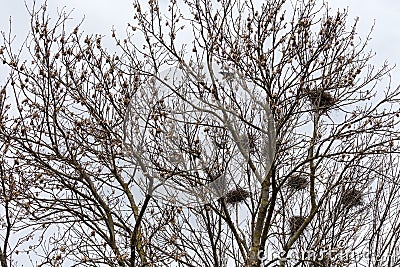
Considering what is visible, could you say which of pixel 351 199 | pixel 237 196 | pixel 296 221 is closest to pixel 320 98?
pixel 237 196

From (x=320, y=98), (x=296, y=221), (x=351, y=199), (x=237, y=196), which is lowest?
(x=237, y=196)

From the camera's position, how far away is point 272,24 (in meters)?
7.39

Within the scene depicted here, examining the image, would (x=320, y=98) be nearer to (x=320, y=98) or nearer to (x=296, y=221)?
(x=320, y=98)

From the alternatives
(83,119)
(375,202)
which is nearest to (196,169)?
(83,119)

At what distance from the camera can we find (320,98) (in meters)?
7.24

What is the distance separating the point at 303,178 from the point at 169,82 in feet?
12.1

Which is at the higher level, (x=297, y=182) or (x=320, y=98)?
(x=320, y=98)

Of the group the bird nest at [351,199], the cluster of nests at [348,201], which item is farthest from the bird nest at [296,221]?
the bird nest at [351,199]

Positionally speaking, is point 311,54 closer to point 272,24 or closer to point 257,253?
point 272,24

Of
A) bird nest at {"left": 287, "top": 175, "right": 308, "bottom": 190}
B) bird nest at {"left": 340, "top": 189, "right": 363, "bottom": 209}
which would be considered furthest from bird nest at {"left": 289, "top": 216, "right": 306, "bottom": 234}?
bird nest at {"left": 340, "top": 189, "right": 363, "bottom": 209}

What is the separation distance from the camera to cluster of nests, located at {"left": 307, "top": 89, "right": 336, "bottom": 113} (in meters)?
7.23

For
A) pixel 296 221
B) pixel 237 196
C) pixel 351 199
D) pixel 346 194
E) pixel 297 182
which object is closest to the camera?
pixel 237 196

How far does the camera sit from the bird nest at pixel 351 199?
8.70 meters

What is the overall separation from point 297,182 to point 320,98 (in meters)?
1.54
